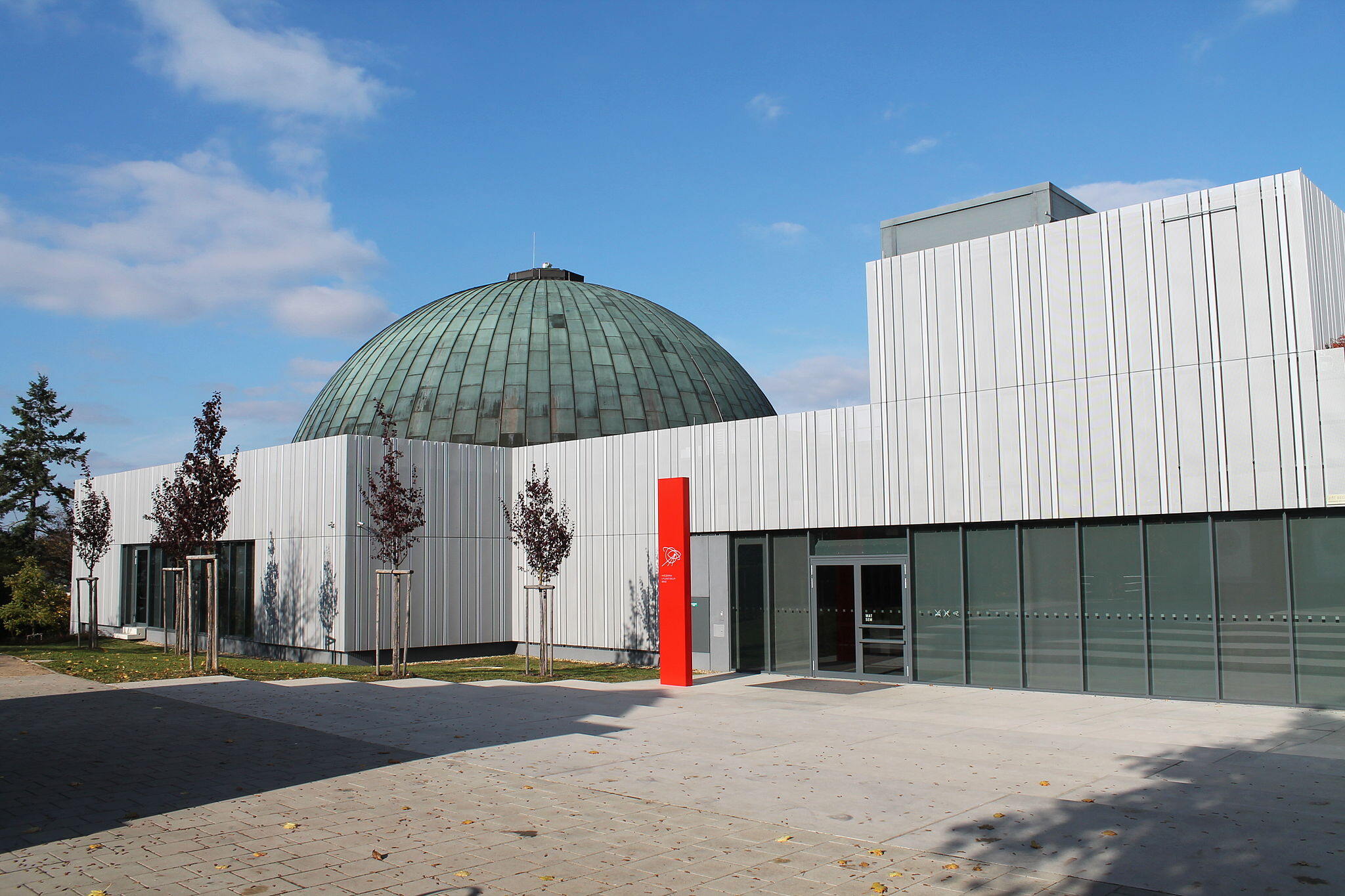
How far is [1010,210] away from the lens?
19016 millimetres

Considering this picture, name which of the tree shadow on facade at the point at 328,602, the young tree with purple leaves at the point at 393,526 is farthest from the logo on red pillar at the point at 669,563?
the tree shadow on facade at the point at 328,602

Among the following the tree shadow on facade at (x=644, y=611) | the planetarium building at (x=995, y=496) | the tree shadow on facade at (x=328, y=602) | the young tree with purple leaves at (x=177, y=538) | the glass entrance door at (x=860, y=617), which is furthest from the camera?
the tree shadow on facade at (x=328, y=602)

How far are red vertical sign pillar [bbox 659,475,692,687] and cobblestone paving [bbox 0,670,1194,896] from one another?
7.66 metres

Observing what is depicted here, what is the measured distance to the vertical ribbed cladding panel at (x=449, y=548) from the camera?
2431cm

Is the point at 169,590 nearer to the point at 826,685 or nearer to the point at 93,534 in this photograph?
the point at 93,534

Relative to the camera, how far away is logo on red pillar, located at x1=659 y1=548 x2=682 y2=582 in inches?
758

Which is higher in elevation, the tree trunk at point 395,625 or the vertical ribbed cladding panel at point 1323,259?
the vertical ribbed cladding panel at point 1323,259

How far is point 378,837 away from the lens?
27.2 feet

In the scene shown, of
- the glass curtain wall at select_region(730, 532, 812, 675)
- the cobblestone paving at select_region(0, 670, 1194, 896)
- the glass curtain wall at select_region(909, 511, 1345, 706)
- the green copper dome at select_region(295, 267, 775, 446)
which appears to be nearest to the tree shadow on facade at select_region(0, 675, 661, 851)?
the cobblestone paving at select_region(0, 670, 1194, 896)

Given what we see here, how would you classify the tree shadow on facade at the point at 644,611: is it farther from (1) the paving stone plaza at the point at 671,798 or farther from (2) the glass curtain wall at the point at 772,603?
(1) the paving stone plaza at the point at 671,798

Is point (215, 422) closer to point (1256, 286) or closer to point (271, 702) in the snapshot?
point (271, 702)

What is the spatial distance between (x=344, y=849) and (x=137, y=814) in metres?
2.50

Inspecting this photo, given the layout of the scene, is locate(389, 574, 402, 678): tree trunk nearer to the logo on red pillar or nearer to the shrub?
the logo on red pillar

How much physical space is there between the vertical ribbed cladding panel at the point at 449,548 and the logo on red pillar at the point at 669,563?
807cm
